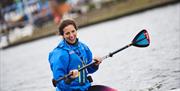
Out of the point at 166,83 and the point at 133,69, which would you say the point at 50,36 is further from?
the point at 166,83

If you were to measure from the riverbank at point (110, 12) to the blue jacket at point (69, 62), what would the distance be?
21719 mm

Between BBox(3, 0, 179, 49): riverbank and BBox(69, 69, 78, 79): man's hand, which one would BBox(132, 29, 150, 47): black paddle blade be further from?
BBox(3, 0, 179, 49): riverbank

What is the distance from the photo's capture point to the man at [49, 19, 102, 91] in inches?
228

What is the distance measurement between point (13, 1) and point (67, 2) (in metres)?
10.9

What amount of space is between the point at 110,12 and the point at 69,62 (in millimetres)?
29101

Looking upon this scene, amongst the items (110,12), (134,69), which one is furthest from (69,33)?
(110,12)

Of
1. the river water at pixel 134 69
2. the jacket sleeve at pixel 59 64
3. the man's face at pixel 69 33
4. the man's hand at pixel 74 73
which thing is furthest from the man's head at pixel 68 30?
the river water at pixel 134 69

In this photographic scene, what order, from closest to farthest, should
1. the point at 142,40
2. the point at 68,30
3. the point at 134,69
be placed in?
the point at 68,30 → the point at 142,40 → the point at 134,69

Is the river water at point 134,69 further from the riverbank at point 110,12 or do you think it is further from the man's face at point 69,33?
the riverbank at point 110,12

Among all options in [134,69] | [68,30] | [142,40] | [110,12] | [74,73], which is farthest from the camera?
[110,12]

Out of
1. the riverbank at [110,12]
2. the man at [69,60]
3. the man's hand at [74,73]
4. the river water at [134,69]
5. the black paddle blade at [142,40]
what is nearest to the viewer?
the man's hand at [74,73]

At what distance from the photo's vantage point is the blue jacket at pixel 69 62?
580 cm

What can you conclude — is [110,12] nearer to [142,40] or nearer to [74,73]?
[142,40]

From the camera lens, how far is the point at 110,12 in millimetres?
34875
